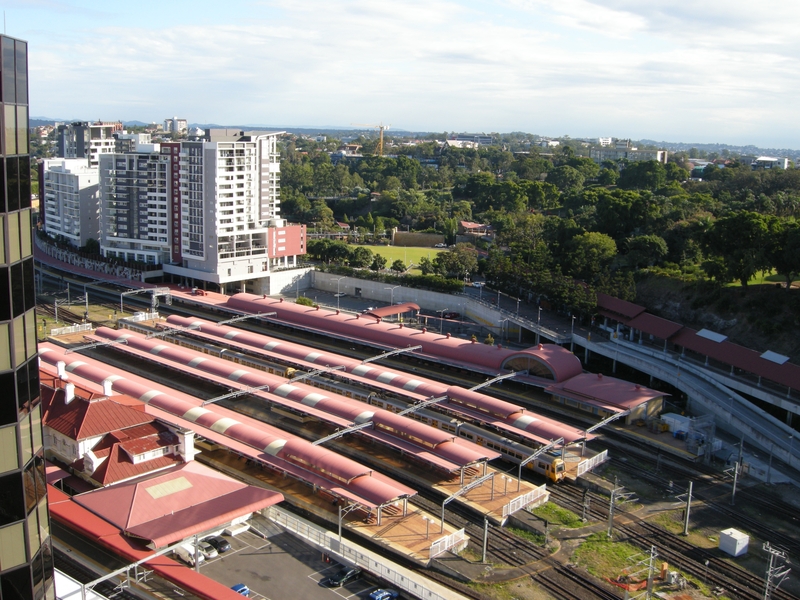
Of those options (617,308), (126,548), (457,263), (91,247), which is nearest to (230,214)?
(91,247)

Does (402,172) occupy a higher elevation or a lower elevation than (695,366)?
higher

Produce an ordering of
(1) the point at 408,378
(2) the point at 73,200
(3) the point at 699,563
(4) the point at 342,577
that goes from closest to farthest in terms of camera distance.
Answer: (4) the point at 342,577 → (3) the point at 699,563 → (1) the point at 408,378 → (2) the point at 73,200

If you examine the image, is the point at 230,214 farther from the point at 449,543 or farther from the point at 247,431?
the point at 449,543

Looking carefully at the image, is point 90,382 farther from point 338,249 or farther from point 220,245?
point 338,249

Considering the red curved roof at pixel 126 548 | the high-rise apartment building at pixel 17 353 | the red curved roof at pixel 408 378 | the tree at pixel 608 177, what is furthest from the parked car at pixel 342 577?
the tree at pixel 608 177

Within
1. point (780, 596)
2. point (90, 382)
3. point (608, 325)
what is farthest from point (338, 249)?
point (780, 596)

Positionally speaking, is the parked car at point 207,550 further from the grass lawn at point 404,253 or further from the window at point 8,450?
the grass lawn at point 404,253
